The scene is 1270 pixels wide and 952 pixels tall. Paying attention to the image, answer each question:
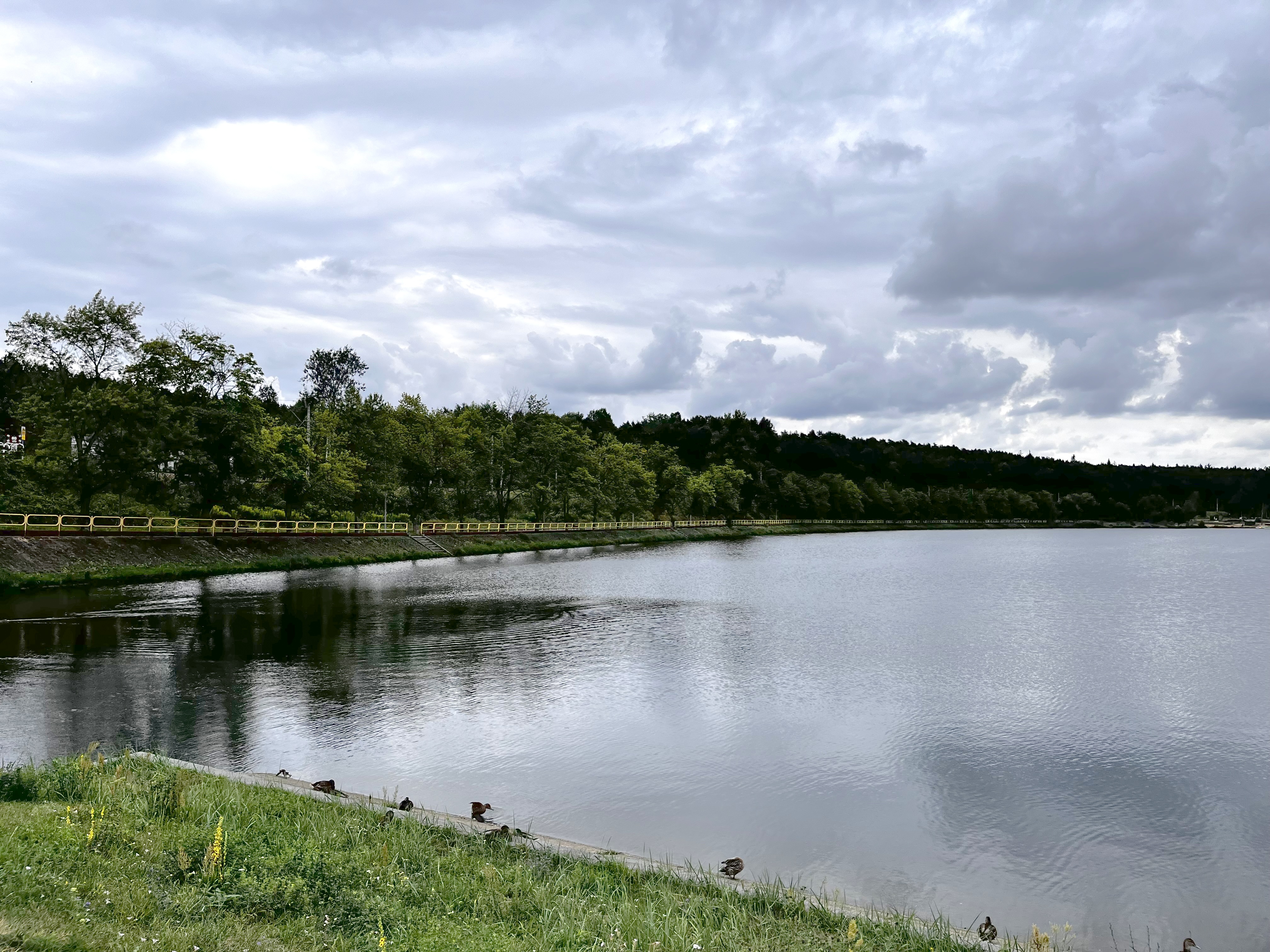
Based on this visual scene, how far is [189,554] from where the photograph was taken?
2317 inches

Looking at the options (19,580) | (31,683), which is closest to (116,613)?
(19,580)

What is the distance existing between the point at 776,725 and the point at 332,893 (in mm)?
13230

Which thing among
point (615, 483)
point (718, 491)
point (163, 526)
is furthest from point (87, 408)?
point (718, 491)

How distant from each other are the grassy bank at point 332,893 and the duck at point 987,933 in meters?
0.31

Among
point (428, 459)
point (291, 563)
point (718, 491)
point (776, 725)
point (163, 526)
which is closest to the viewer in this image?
point (776, 725)

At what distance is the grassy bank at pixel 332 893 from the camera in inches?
297

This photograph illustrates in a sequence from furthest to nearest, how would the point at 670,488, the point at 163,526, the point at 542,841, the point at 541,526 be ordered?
the point at 670,488 → the point at 541,526 → the point at 163,526 → the point at 542,841

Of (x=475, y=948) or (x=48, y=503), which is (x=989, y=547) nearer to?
(x=48, y=503)

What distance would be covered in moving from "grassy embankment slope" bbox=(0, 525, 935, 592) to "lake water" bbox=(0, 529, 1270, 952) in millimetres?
4401

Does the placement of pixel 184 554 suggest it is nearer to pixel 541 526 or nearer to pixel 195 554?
pixel 195 554

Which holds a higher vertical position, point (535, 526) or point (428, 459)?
point (428, 459)

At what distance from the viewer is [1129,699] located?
931 inches

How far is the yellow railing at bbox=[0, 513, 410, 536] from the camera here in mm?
50875

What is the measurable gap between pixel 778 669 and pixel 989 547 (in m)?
115
